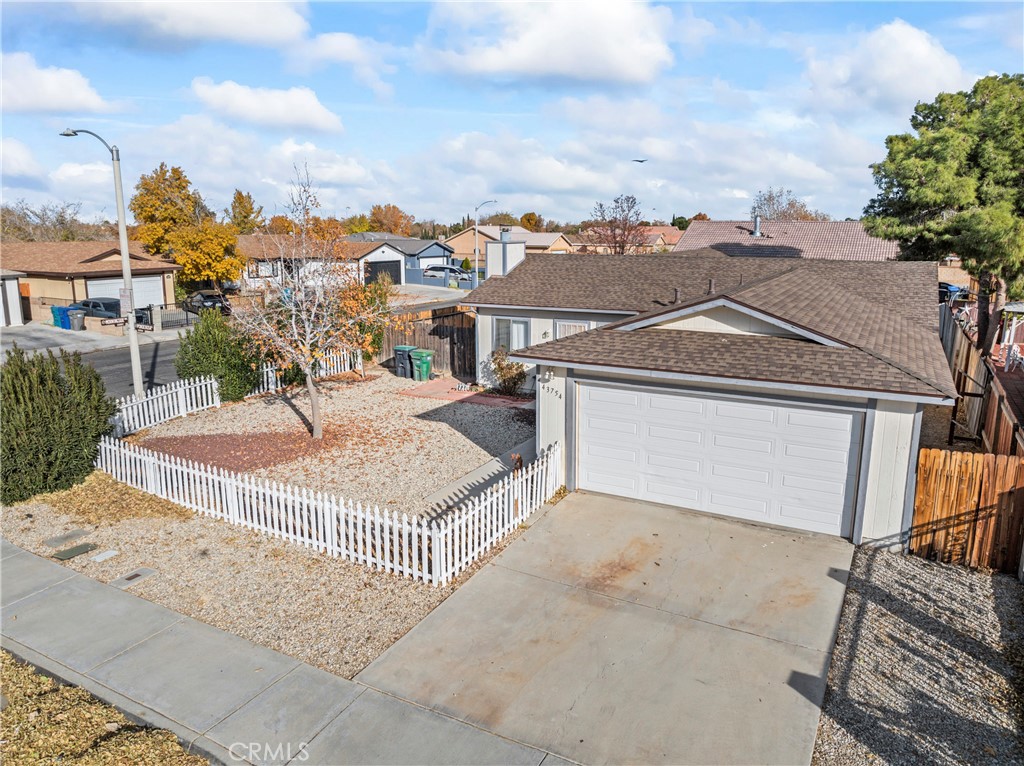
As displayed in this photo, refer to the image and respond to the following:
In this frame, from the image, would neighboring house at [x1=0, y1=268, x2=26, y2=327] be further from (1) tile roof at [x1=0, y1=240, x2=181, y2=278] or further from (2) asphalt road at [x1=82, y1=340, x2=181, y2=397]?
(2) asphalt road at [x1=82, y1=340, x2=181, y2=397]

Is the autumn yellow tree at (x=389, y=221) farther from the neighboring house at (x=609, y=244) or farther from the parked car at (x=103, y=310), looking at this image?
the parked car at (x=103, y=310)

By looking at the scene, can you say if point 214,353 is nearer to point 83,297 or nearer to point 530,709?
point 530,709

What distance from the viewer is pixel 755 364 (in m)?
11.5

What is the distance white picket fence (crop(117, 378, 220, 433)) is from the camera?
17.3m

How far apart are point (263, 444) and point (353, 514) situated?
6811mm

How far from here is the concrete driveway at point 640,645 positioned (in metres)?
7.11

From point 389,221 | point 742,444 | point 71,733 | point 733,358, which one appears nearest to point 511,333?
point 733,358

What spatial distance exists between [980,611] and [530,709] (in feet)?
20.4

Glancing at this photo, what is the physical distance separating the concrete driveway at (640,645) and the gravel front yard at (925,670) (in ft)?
0.87

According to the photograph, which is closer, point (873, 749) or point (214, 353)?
point (873, 749)

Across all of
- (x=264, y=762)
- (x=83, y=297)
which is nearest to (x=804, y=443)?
(x=264, y=762)

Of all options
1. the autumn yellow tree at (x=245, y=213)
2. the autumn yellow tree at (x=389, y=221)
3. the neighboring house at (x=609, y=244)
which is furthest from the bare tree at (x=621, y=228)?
the autumn yellow tree at (x=389, y=221)

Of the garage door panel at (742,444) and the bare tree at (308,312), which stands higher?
the bare tree at (308,312)

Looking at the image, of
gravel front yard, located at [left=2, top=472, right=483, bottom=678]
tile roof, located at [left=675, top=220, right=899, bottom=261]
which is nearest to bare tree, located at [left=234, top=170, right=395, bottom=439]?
gravel front yard, located at [left=2, top=472, right=483, bottom=678]
